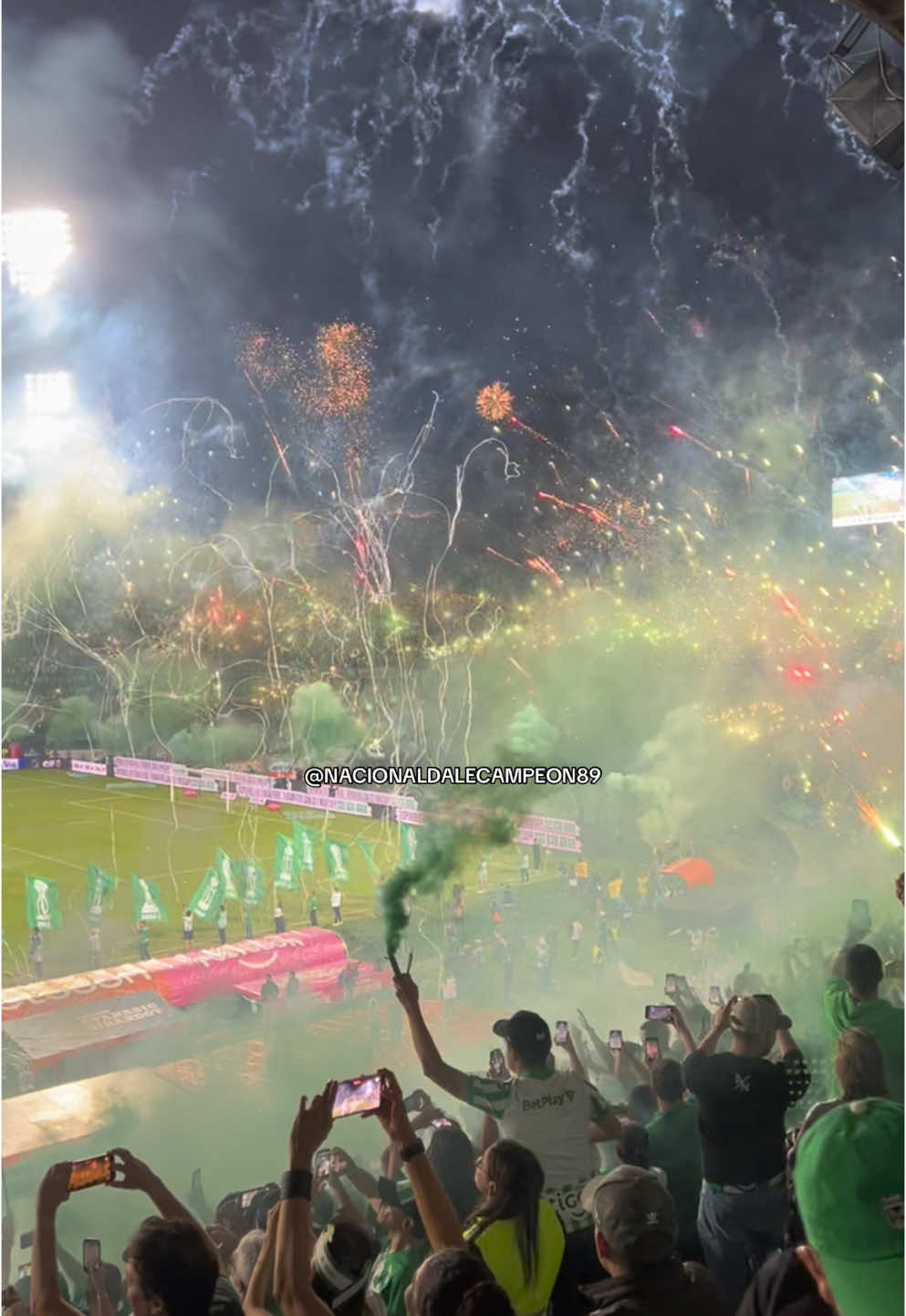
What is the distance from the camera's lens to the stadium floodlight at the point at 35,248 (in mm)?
3688

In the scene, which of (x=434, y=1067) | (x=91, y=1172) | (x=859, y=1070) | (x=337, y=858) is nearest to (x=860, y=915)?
(x=337, y=858)

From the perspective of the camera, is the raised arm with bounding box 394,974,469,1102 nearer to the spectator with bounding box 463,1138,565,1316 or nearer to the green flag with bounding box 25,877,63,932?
the spectator with bounding box 463,1138,565,1316

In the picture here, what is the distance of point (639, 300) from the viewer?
429cm

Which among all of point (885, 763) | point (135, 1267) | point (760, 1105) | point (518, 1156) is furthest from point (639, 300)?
point (135, 1267)

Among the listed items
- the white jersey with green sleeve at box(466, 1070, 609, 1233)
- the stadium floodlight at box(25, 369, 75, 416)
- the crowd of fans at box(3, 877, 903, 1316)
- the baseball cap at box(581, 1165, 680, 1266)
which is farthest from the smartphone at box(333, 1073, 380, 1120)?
the stadium floodlight at box(25, 369, 75, 416)

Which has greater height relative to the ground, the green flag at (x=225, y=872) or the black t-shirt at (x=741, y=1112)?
the green flag at (x=225, y=872)

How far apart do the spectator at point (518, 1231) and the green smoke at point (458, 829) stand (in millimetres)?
2346

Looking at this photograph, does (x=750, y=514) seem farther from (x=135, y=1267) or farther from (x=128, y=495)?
(x=135, y=1267)

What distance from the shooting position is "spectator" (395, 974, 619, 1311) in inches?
90.4

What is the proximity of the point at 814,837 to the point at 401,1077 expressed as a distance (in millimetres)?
1924

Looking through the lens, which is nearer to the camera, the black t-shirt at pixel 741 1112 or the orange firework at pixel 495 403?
the black t-shirt at pixel 741 1112

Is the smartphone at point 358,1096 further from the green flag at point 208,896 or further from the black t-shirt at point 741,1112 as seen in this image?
the green flag at point 208,896

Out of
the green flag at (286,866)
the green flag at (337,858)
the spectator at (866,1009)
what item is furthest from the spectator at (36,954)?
the spectator at (866,1009)

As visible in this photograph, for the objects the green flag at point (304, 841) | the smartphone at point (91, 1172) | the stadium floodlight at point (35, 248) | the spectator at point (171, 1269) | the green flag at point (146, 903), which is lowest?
the spectator at point (171, 1269)
